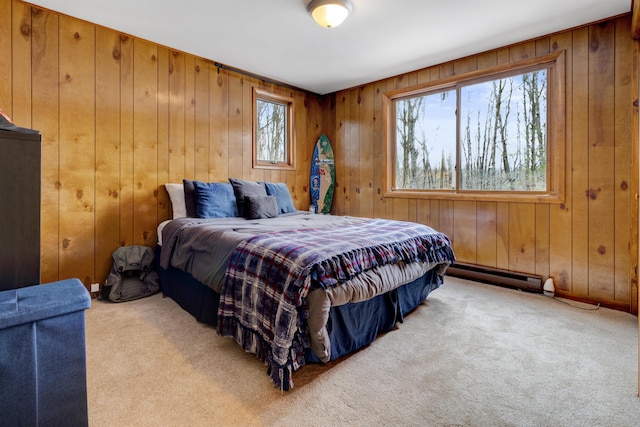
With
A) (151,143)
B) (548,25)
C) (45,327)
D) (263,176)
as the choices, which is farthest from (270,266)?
(548,25)

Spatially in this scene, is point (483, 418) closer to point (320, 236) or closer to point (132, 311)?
point (320, 236)

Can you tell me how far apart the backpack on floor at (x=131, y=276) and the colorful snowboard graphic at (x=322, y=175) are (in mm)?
2357

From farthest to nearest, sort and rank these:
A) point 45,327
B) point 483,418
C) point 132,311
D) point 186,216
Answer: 1. point 186,216
2. point 132,311
3. point 483,418
4. point 45,327

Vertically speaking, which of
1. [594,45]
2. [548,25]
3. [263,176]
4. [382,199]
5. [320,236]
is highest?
[548,25]

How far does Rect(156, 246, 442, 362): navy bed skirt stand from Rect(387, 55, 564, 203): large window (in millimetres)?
1404

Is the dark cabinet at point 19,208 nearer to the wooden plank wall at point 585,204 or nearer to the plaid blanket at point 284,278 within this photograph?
the plaid blanket at point 284,278

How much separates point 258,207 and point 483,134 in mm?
2509

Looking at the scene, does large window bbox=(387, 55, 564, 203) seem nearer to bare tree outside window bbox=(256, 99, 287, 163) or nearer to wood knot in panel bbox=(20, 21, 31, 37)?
bare tree outside window bbox=(256, 99, 287, 163)

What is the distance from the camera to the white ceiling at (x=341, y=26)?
96.3 inches

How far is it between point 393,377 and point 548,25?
312 centimetres

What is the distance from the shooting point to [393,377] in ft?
5.49

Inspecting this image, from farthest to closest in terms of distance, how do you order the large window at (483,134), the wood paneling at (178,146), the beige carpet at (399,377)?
the large window at (483,134) → the wood paneling at (178,146) → the beige carpet at (399,377)

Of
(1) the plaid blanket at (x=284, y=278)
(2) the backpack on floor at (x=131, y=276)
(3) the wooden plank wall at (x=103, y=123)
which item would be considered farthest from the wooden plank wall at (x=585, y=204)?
(2) the backpack on floor at (x=131, y=276)

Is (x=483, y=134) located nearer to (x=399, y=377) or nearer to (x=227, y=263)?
(x=399, y=377)
